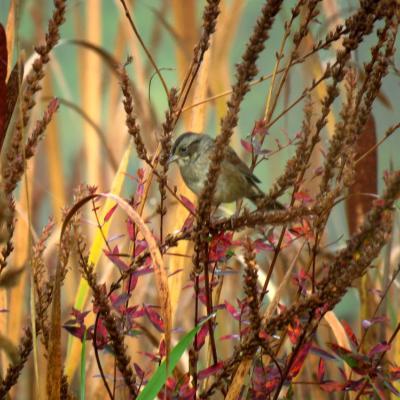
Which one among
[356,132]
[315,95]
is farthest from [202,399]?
[315,95]

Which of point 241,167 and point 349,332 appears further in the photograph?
point 241,167

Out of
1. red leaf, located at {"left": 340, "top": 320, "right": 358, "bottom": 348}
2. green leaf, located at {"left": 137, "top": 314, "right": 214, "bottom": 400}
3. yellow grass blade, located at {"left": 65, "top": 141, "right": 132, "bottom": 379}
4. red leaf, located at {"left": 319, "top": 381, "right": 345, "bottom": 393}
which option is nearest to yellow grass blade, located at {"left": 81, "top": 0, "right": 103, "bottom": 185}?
yellow grass blade, located at {"left": 65, "top": 141, "right": 132, "bottom": 379}

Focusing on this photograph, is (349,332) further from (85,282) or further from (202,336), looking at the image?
(85,282)

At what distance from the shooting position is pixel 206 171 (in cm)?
182

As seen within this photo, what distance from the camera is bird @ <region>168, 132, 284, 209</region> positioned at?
1.76 meters

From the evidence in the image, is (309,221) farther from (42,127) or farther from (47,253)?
(47,253)

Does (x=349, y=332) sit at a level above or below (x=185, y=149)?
below

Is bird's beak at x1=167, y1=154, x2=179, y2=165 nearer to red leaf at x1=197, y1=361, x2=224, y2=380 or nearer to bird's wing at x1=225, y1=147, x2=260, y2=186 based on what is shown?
bird's wing at x1=225, y1=147, x2=260, y2=186

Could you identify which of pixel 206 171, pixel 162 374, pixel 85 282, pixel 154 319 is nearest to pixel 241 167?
pixel 206 171

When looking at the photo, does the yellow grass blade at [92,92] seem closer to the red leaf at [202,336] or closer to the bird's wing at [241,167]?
the bird's wing at [241,167]

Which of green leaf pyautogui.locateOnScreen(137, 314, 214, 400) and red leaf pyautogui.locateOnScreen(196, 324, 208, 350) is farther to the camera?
red leaf pyautogui.locateOnScreen(196, 324, 208, 350)

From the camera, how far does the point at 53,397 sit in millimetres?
948

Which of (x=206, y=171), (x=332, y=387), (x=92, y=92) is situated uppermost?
(x=92, y=92)

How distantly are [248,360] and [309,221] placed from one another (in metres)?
0.23
